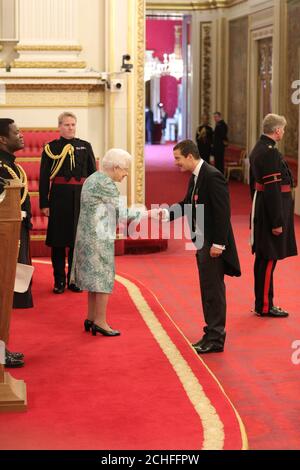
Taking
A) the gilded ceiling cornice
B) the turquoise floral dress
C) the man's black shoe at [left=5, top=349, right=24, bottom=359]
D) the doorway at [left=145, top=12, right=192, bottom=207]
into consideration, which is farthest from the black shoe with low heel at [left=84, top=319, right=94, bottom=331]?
the doorway at [left=145, top=12, right=192, bottom=207]

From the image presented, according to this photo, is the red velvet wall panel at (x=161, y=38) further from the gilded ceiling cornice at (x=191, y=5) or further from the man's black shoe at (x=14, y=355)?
the man's black shoe at (x=14, y=355)

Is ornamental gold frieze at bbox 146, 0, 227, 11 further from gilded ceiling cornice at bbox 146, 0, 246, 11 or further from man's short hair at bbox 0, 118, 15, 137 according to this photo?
man's short hair at bbox 0, 118, 15, 137

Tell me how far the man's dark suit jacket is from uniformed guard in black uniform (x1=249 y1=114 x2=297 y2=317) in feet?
3.92

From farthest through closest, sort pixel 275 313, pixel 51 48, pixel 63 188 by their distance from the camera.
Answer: pixel 51 48, pixel 63 188, pixel 275 313

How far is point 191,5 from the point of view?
24.5 meters

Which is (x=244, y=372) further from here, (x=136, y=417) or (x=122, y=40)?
(x=122, y=40)

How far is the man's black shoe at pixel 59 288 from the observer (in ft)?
28.9

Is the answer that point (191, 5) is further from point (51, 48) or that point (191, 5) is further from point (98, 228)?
point (98, 228)

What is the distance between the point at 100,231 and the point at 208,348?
1.14m

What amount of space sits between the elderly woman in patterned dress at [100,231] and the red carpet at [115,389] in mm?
329

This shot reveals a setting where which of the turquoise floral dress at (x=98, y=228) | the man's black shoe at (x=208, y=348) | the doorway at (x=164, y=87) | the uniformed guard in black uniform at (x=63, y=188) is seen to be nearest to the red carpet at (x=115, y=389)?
the man's black shoe at (x=208, y=348)

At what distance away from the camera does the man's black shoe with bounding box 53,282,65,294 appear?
8.82m

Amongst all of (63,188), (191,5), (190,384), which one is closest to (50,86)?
(63,188)
